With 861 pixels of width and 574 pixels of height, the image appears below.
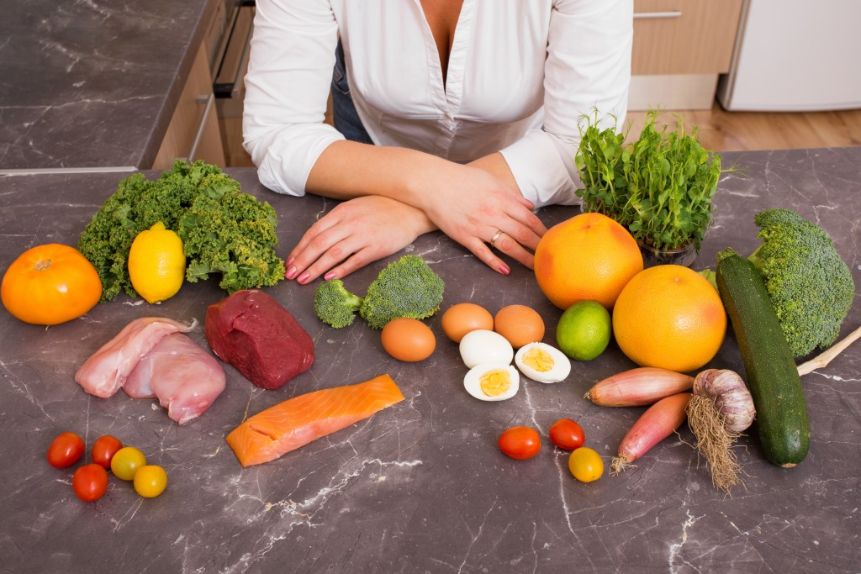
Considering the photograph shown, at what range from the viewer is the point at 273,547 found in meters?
0.92

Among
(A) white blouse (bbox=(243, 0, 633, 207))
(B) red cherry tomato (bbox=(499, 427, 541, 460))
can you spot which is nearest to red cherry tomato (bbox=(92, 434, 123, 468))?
(B) red cherry tomato (bbox=(499, 427, 541, 460))

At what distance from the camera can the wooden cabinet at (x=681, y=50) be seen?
329 cm

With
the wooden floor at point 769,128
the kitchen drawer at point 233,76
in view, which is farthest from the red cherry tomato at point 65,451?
the wooden floor at point 769,128

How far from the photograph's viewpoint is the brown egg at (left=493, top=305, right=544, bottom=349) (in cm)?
115

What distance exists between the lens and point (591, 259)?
1.14m

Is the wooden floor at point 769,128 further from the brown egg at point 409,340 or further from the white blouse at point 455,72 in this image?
the brown egg at point 409,340

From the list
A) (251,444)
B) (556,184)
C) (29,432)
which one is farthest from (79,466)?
(556,184)

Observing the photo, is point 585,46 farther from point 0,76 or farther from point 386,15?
point 0,76

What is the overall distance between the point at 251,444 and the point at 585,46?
0.83m

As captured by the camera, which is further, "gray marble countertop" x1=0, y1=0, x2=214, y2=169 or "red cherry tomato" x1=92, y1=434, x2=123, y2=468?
"gray marble countertop" x1=0, y1=0, x2=214, y2=169

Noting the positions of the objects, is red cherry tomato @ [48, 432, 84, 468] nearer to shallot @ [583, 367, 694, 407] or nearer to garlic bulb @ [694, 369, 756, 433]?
shallot @ [583, 367, 694, 407]

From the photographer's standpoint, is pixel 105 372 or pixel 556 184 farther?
pixel 556 184

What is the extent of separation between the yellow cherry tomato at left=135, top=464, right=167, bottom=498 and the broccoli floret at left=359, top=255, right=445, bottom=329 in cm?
36

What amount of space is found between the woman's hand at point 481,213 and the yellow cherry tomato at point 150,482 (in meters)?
0.58
